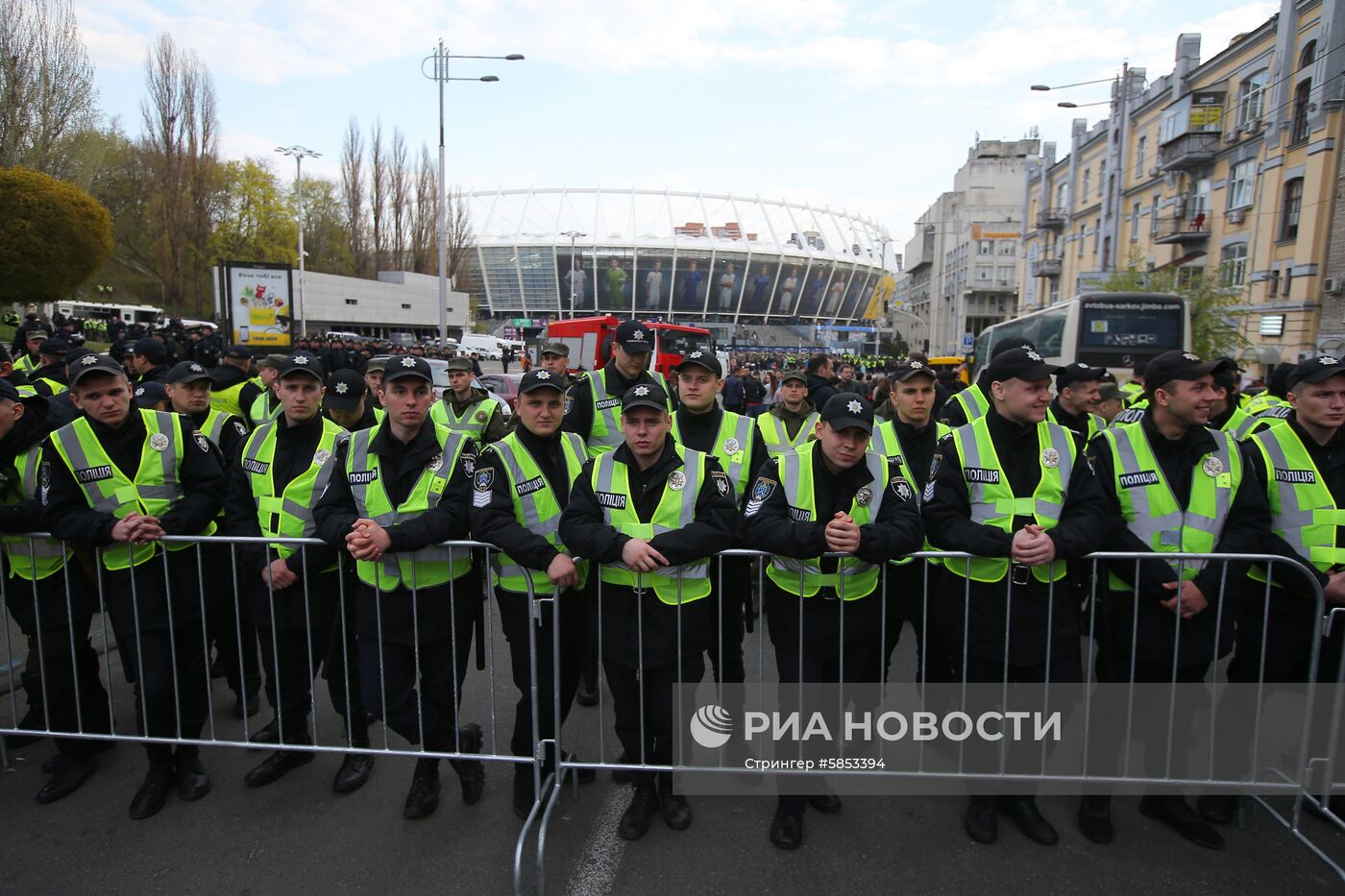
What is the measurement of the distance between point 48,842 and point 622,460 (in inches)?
110

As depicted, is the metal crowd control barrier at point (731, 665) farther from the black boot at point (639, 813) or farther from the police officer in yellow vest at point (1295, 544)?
the black boot at point (639, 813)

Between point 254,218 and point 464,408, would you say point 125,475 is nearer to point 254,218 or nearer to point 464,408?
point 464,408

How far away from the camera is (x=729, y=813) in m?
3.46

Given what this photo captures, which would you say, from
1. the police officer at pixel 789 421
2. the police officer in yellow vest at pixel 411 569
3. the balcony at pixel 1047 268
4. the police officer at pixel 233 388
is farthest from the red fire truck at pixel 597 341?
the balcony at pixel 1047 268

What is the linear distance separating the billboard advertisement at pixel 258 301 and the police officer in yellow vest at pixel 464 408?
51.0ft

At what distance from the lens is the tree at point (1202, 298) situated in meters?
20.7

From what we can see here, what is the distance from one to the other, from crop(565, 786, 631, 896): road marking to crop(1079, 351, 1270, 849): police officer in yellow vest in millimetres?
1969

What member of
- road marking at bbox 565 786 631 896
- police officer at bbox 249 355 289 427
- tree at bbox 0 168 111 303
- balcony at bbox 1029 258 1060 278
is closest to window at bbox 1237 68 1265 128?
balcony at bbox 1029 258 1060 278

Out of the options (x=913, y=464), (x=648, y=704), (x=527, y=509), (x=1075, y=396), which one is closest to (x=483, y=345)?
(x=1075, y=396)

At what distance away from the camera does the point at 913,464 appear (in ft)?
14.9

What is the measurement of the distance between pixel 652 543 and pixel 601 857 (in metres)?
1.28

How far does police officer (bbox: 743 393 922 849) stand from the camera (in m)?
3.21

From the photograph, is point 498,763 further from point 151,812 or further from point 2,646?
point 2,646

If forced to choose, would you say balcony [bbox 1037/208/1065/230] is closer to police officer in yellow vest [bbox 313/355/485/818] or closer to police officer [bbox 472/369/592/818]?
police officer [bbox 472/369/592/818]
